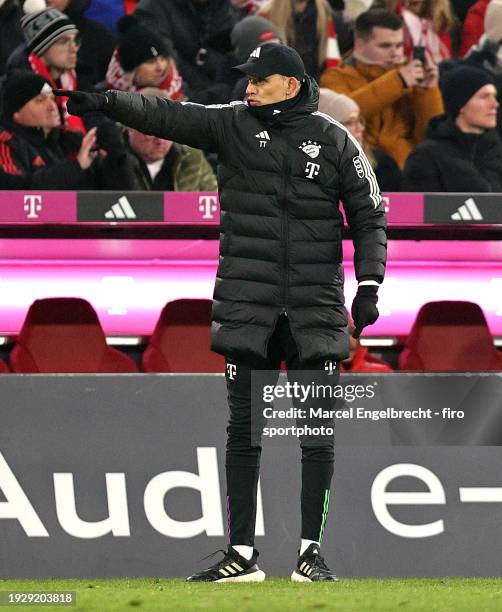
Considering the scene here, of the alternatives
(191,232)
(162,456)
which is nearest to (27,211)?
(191,232)

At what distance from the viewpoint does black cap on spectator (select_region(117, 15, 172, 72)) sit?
7.60 m

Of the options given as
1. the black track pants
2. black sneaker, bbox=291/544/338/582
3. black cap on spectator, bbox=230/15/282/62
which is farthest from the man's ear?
black cap on spectator, bbox=230/15/282/62

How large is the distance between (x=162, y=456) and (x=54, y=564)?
0.50m

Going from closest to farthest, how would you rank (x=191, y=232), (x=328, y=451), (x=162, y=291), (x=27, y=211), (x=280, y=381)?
(x=328, y=451) → (x=280, y=381) → (x=27, y=211) → (x=191, y=232) → (x=162, y=291)

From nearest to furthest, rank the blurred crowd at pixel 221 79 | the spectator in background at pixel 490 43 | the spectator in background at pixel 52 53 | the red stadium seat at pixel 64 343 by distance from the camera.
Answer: the red stadium seat at pixel 64 343
the blurred crowd at pixel 221 79
the spectator in background at pixel 52 53
the spectator in background at pixel 490 43

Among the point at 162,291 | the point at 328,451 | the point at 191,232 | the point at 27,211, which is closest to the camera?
the point at 328,451

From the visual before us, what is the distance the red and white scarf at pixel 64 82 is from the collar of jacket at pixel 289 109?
3.26 m

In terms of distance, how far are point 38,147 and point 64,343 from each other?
109 cm

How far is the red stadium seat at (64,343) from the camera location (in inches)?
271

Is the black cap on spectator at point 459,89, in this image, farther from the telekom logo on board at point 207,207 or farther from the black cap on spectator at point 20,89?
the black cap on spectator at point 20,89

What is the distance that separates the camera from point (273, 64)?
4.30 m

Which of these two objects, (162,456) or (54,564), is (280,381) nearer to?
(162,456)

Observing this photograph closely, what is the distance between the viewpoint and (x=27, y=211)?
23.5ft

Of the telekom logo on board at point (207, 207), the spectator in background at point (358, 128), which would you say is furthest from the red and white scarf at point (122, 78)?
the spectator in background at point (358, 128)
